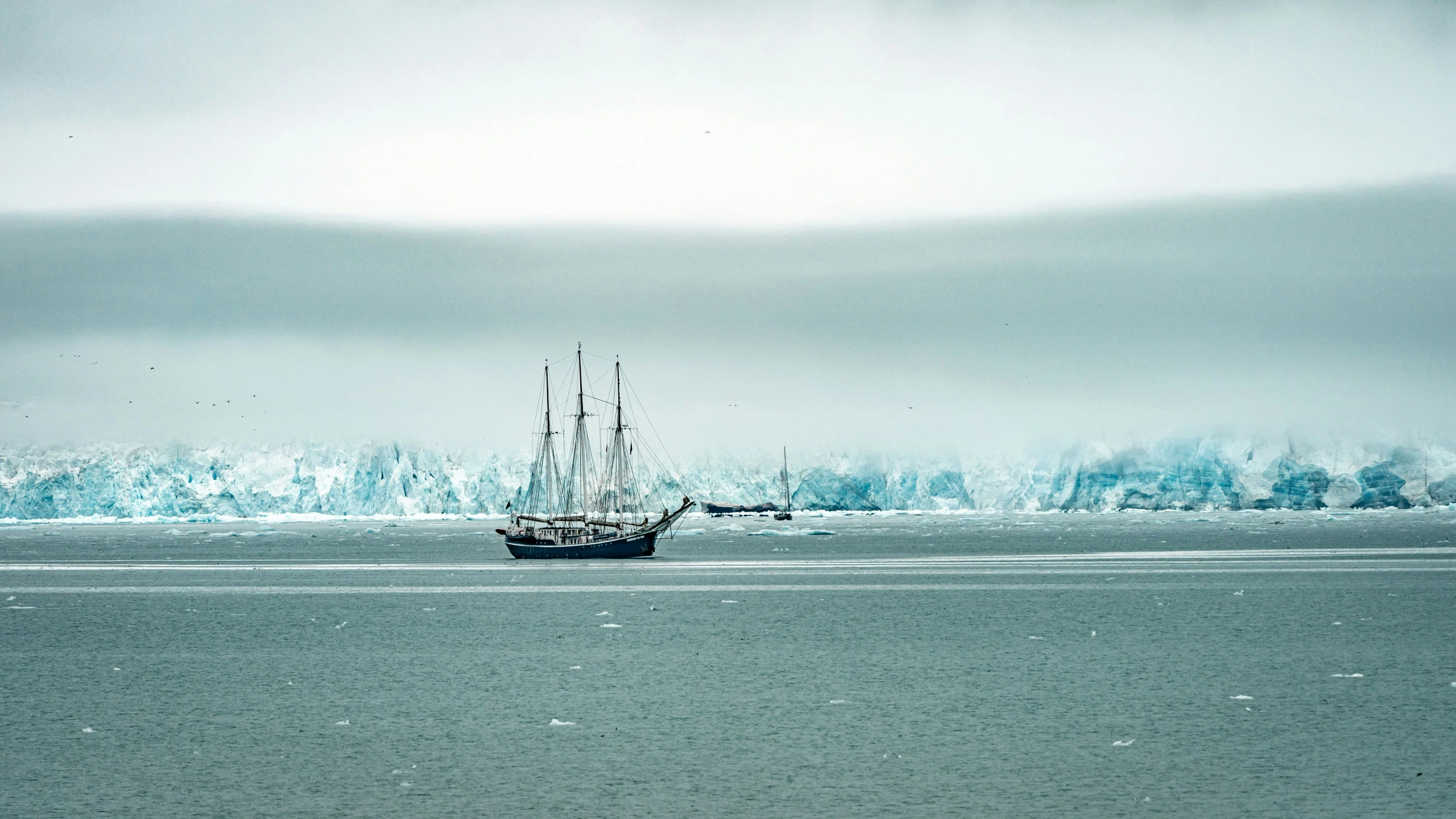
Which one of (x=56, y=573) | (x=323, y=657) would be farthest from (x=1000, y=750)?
(x=56, y=573)

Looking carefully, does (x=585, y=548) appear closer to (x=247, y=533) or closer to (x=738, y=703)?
(x=738, y=703)

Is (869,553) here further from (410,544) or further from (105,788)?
(105,788)

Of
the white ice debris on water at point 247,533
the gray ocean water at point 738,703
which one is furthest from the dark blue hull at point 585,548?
the white ice debris on water at point 247,533

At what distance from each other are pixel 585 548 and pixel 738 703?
66.1m

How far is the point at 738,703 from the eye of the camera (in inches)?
659

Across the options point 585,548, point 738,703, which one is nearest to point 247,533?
point 585,548

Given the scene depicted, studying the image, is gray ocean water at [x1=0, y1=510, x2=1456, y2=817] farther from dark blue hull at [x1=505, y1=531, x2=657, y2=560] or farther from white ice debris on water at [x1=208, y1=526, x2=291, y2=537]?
white ice debris on water at [x1=208, y1=526, x2=291, y2=537]

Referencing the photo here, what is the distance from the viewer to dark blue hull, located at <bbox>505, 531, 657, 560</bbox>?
81.1m

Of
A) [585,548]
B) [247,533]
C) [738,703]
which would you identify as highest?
[738,703]

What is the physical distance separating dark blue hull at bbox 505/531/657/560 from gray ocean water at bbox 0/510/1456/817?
37898 millimetres

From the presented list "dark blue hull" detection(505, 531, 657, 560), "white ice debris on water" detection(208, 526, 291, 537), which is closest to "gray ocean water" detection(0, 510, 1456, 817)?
"dark blue hull" detection(505, 531, 657, 560)

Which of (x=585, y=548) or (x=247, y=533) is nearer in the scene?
(x=585, y=548)

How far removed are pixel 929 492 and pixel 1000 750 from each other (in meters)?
185

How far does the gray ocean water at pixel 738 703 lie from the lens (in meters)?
11.3
